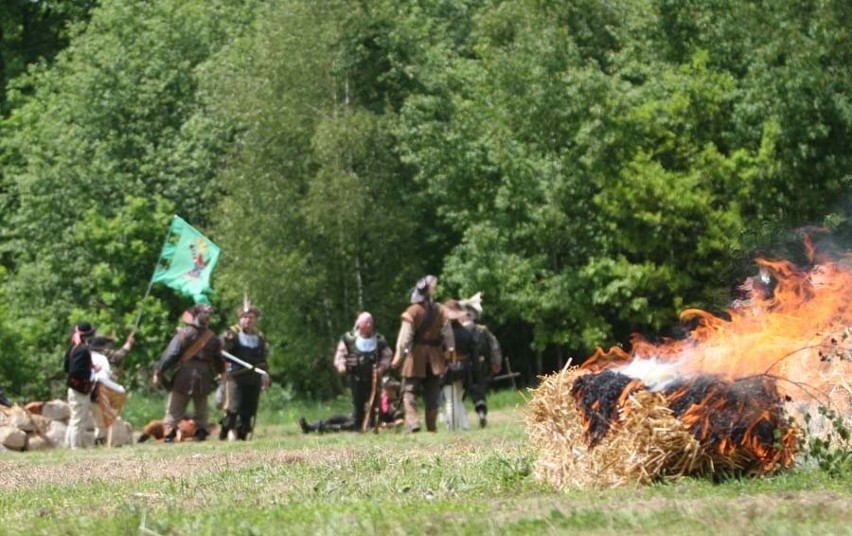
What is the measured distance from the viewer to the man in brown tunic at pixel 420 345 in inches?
1003

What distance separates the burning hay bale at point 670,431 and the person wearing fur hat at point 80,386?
13584mm

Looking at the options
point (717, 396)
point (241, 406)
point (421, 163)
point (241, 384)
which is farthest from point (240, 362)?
point (421, 163)

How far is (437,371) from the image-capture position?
25562mm

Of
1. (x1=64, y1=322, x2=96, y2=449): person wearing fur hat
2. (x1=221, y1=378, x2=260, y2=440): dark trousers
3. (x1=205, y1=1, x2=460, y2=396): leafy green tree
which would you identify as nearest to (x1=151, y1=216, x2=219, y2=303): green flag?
(x1=221, y1=378, x2=260, y2=440): dark trousers

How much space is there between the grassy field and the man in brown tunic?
8391 millimetres

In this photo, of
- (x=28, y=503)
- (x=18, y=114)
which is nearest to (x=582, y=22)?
(x=18, y=114)

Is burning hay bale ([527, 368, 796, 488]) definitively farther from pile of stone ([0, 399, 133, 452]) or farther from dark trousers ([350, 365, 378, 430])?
dark trousers ([350, 365, 378, 430])

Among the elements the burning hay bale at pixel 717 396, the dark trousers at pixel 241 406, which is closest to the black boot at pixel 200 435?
the dark trousers at pixel 241 406

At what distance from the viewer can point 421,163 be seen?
42875 mm

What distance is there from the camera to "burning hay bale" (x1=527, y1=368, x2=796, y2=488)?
37.6 feet

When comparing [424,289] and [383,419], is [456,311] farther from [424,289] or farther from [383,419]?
[383,419]

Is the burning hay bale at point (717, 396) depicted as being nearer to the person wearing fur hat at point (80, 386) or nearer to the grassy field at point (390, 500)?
the grassy field at point (390, 500)

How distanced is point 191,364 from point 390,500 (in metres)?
16.1

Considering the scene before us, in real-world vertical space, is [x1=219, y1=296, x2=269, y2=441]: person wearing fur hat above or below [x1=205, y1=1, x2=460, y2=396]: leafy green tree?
below
